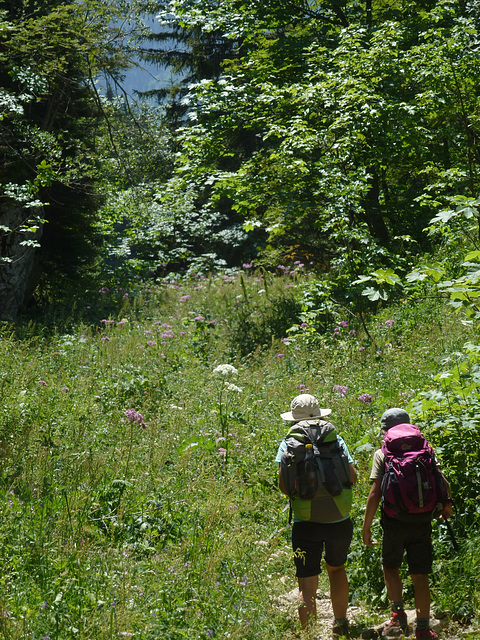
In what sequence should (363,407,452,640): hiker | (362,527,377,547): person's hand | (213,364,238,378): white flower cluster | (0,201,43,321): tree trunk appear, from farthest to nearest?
(0,201,43,321): tree trunk < (213,364,238,378): white flower cluster < (362,527,377,547): person's hand < (363,407,452,640): hiker

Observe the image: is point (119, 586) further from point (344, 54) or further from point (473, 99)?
point (344, 54)

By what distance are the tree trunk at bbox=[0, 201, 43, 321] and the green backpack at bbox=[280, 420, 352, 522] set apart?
28.8ft

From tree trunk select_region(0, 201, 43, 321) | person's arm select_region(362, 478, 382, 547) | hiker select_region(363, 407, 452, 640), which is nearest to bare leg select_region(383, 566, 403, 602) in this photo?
hiker select_region(363, 407, 452, 640)

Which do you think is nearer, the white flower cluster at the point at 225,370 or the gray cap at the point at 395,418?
the gray cap at the point at 395,418

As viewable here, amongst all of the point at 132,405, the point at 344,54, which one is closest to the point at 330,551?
the point at 132,405

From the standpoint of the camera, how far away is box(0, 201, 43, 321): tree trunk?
36.5 ft

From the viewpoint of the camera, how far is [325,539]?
Result: 364 cm

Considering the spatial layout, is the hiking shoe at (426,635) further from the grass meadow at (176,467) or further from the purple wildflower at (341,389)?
Answer: the purple wildflower at (341,389)

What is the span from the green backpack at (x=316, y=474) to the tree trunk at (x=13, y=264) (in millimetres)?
8772

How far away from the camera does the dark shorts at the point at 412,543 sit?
3.53 meters

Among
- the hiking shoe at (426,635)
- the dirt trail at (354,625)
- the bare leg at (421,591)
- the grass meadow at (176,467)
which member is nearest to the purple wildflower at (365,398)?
the grass meadow at (176,467)

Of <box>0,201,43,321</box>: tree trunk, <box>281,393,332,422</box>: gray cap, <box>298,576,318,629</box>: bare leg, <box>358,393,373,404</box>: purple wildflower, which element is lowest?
<box>298,576,318,629</box>: bare leg

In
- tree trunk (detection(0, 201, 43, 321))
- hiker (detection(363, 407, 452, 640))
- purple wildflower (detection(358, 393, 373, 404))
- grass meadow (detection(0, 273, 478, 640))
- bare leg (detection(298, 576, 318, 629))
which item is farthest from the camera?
tree trunk (detection(0, 201, 43, 321))

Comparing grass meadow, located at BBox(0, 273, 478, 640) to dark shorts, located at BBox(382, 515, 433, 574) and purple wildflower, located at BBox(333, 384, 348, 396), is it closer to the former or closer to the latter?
purple wildflower, located at BBox(333, 384, 348, 396)
